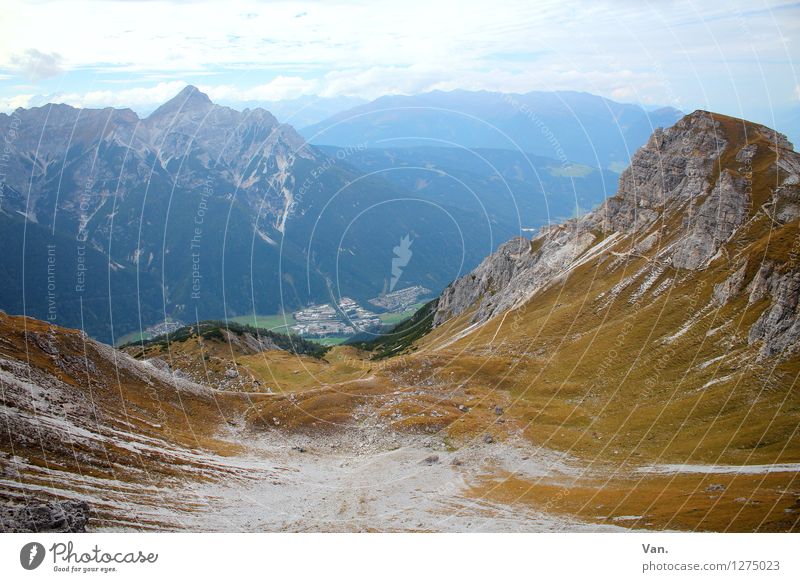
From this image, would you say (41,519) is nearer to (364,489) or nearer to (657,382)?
(364,489)

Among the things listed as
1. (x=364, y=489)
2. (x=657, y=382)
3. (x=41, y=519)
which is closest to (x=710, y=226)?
(x=657, y=382)

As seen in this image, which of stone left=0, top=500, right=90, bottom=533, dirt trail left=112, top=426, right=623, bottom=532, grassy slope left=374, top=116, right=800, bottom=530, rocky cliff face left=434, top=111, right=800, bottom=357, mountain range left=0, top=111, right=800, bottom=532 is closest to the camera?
stone left=0, top=500, right=90, bottom=533

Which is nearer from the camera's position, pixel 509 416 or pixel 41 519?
pixel 41 519

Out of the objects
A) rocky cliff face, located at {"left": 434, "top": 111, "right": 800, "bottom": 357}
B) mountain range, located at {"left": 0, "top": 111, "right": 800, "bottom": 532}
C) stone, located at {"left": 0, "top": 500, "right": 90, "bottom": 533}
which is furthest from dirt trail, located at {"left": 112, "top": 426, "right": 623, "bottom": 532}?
rocky cliff face, located at {"left": 434, "top": 111, "right": 800, "bottom": 357}

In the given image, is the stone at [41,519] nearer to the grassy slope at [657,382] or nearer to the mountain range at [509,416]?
the mountain range at [509,416]

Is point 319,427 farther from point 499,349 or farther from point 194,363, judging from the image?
point 194,363

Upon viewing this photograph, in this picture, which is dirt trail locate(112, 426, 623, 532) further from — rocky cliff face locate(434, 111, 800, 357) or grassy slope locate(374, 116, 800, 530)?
rocky cliff face locate(434, 111, 800, 357)

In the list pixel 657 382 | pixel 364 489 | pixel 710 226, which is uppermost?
pixel 710 226

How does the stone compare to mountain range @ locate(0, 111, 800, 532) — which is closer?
the stone

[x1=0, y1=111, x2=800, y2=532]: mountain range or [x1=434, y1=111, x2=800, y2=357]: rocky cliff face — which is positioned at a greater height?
[x1=434, y1=111, x2=800, y2=357]: rocky cliff face
